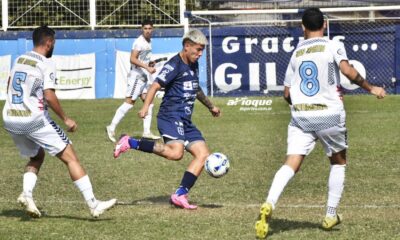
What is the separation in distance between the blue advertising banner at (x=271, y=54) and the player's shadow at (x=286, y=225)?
1879cm

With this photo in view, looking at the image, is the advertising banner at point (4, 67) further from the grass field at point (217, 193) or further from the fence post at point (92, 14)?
the grass field at point (217, 193)

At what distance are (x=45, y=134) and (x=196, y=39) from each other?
1.92 meters

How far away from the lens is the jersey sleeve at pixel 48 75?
368 inches

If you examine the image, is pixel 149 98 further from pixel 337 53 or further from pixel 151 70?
pixel 151 70

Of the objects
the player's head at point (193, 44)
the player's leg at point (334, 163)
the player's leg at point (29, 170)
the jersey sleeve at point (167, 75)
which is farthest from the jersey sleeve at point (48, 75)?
the player's leg at point (334, 163)

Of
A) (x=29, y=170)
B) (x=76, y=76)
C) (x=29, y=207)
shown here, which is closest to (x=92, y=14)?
(x=76, y=76)

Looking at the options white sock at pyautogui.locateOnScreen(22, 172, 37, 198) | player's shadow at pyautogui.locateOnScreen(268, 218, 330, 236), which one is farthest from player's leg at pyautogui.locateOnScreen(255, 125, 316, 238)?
white sock at pyautogui.locateOnScreen(22, 172, 37, 198)

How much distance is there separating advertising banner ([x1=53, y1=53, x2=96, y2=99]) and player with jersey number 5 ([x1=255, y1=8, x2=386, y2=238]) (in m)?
20.8

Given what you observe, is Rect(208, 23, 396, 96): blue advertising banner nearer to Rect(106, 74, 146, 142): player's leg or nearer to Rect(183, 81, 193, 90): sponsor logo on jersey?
Rect(106, 74, 146, 142): player's leg

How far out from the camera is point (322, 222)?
29.6 ft

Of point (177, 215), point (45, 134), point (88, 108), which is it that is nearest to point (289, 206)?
point (177, 215)

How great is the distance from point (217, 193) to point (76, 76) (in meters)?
18.5

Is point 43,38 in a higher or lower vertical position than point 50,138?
higher

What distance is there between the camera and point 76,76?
2931 cm
